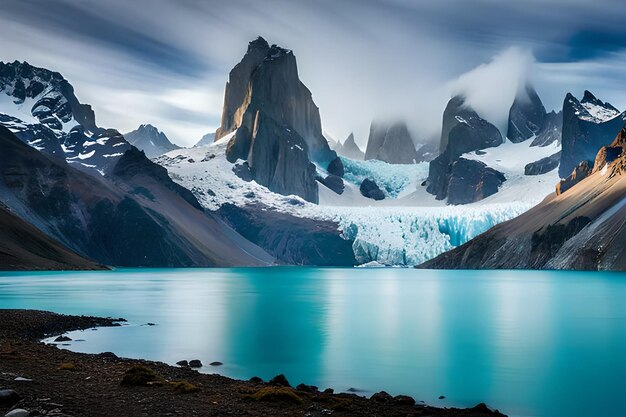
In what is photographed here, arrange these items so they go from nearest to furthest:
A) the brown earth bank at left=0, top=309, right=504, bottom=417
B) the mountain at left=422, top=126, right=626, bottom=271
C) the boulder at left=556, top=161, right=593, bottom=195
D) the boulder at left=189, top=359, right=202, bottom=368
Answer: the brown earth bank at left=0, top=309, right=504, bottom=417
the boulder at left=189, top=359, right=202, bottom=368
the mountain at left=422, top=126, right=626, bottom=271
the boulder at left=556, top=161, right=593, bottom=195

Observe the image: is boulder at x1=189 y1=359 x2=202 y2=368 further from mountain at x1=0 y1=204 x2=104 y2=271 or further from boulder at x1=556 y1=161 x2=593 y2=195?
boulder at x1=556 y1=161 x2=593 y2=195

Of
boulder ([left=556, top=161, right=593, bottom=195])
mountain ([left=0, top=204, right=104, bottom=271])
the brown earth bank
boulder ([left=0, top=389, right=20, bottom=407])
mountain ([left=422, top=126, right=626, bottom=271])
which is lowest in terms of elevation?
mountain ([left=0, top=204, right=104, bottom=271])

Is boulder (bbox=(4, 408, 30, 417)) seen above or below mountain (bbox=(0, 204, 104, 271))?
above

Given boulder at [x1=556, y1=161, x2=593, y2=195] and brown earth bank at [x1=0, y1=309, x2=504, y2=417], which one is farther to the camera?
boulder at [x1=556, y1=161, x2=593, y2=195]

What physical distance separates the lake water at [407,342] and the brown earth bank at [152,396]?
2900 mm

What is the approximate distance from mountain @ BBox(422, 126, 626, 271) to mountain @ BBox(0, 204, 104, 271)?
10710cm

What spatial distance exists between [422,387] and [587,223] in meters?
133

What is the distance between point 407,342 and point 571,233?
124 metres

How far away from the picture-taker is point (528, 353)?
32094mm

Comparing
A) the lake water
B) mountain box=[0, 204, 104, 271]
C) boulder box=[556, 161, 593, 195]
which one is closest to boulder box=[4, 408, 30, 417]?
the lake water

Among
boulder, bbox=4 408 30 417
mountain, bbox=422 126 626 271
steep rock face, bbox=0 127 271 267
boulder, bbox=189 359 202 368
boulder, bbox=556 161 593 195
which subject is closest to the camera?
boulder, bbox=4 408 30 417

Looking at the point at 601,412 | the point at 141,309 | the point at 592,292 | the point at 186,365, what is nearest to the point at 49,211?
the point at 141,309

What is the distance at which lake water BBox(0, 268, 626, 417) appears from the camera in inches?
942

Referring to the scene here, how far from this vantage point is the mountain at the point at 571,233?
133 m
